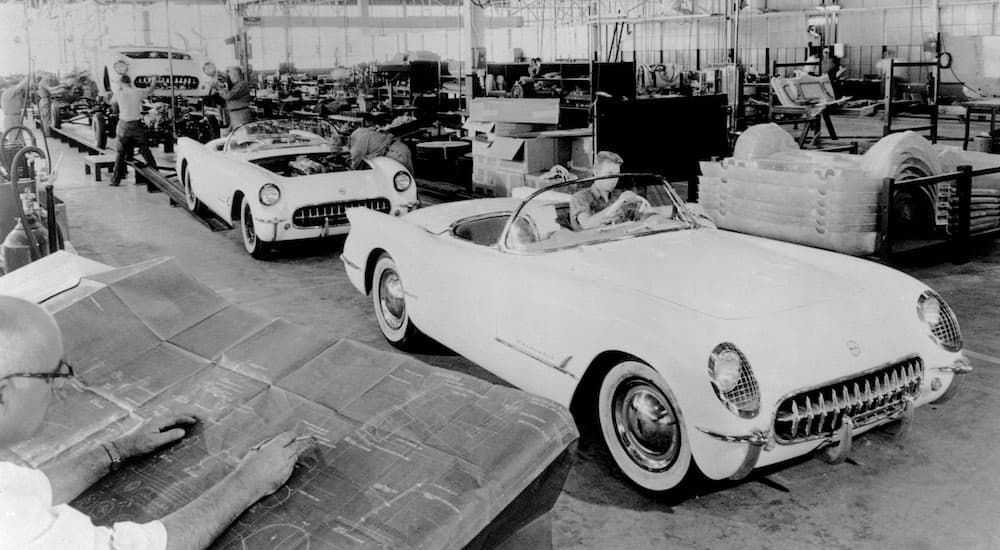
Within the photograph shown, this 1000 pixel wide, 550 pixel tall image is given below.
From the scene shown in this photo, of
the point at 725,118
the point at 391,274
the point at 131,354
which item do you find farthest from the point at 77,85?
the point at 131,354

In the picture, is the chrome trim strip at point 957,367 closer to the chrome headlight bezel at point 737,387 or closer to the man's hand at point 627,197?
the chrome headlight bezel at point 737,387

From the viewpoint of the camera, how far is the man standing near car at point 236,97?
13.1 meters

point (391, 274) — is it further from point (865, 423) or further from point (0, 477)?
point (0, 477)

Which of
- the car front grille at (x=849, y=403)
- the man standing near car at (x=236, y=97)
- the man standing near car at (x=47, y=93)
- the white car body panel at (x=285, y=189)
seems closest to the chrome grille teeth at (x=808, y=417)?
the car front grille at (x=849, y=403)

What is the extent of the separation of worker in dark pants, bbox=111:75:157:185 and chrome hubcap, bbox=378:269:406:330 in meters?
7.56

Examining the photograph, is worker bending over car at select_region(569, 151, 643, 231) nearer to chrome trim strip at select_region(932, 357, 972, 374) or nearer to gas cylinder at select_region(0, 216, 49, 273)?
chrome trim strip at select_region(932, 357, 972, 374)

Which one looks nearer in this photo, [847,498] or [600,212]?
[847,498]

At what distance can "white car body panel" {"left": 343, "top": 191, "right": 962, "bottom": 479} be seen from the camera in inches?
119

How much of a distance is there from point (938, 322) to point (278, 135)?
276 inches

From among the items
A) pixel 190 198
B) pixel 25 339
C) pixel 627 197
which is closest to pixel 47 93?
pixel 190 198

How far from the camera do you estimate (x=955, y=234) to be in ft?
23.4

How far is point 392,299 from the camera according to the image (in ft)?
17.0

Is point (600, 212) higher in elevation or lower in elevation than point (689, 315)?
higher

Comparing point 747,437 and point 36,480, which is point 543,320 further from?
point 36,480
